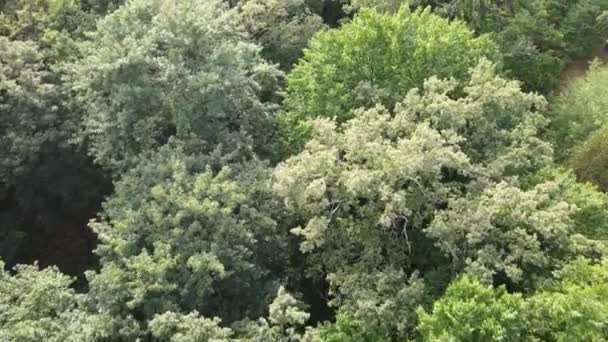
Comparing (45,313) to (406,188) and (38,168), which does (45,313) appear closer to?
(38,168)

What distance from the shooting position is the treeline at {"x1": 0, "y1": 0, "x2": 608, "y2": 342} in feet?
62.3

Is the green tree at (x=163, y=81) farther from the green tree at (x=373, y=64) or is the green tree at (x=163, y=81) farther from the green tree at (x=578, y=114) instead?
the green tree at (x=578, y=114)

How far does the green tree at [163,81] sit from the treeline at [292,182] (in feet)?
0.29

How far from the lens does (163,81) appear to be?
2319 cm

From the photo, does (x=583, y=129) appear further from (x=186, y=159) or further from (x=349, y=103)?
(x=186, y=159)

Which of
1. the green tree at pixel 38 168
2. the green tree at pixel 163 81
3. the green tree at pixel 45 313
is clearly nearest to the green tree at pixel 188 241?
the green tree at pixel 45 313

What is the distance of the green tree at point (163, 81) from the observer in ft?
75.7

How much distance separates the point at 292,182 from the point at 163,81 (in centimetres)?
685

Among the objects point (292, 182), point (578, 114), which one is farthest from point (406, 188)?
point (578, 114)

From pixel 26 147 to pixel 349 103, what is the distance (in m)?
12.6

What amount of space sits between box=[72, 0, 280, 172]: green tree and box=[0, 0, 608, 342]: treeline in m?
0.09

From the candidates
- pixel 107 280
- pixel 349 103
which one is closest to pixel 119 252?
pixel 107 280

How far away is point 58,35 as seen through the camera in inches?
1061

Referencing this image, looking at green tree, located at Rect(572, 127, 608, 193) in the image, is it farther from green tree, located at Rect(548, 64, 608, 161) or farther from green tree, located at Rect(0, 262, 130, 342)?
green tree, located at Rect(0, 262, 130, 342)
